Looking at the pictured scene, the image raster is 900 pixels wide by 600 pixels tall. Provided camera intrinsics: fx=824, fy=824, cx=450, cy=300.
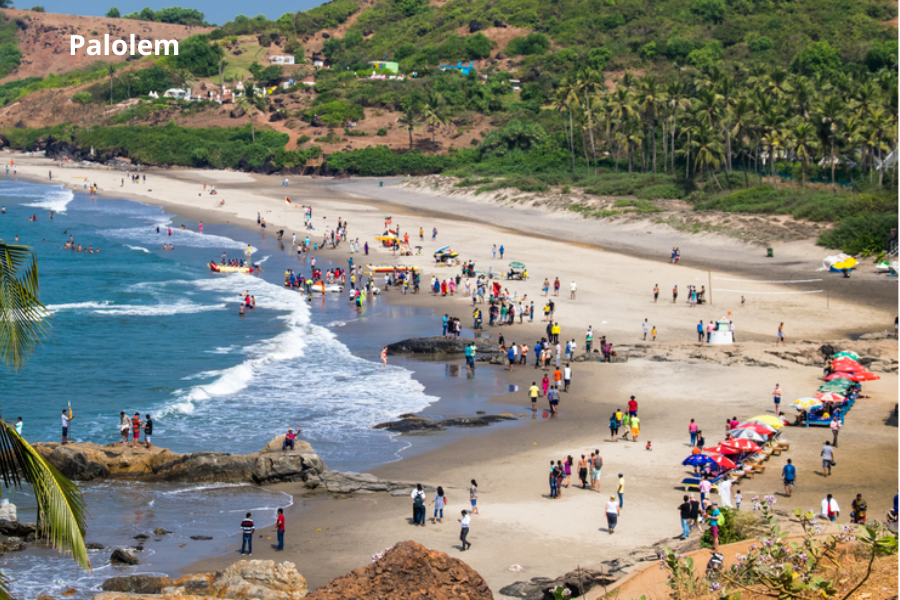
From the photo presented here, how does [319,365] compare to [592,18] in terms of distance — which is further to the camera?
[592,18]

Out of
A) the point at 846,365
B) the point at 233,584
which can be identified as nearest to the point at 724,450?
the point at 846,365

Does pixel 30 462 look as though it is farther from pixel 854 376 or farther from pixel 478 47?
pixel 478 47

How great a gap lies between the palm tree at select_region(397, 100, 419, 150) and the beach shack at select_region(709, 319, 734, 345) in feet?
267

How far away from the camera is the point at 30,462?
575cm

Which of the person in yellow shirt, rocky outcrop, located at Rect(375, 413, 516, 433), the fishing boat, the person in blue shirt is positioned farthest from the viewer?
the fishing boat

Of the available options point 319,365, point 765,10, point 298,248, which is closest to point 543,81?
point 765,10

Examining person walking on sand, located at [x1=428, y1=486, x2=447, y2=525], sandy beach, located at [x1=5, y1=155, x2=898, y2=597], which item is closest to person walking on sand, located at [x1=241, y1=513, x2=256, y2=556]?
sandy beach, located at [x1=5, y1=155, x2=898, y2=597]

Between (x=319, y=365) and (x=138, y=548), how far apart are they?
15031 mm

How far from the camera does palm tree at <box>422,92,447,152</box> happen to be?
360 ft

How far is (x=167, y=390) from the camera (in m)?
28.8

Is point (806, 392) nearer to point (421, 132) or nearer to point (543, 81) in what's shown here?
point (421, 132)

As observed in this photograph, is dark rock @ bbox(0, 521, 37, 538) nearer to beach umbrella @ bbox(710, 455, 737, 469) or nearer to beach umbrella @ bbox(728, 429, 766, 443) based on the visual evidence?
beach umbrella @ bbox(710, 455, 737, 469)

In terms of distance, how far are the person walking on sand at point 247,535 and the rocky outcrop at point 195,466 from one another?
13.2 feet

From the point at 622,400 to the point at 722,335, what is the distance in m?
8.05
